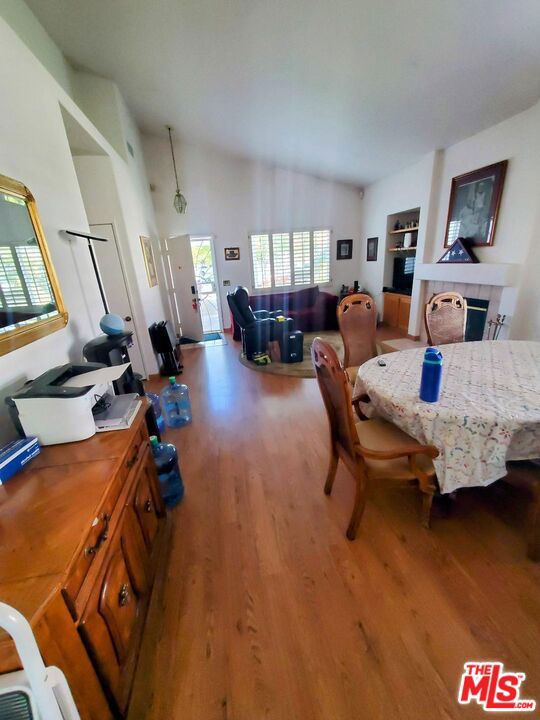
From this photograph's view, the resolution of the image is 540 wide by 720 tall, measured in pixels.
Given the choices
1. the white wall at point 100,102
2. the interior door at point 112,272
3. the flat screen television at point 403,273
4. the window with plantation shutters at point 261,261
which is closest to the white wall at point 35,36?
the white wall at point 100,102

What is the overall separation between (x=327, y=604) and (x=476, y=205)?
449 cm

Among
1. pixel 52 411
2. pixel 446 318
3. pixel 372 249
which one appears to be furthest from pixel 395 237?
pixel 52 411

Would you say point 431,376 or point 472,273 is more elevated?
point 472,273

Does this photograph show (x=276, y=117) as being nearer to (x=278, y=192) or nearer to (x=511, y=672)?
(x=278, y=192)

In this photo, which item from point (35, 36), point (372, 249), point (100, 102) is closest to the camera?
point (35, 36)

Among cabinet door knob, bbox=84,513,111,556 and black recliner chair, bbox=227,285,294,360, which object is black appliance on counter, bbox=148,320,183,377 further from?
cabinet door knob, bbox=84,513,111,556

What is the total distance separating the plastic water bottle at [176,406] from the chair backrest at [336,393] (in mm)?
1697

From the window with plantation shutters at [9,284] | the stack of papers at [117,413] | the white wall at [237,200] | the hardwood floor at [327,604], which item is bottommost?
the hardwood floor at [327,604]

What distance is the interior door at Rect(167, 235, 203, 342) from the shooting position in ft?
17.2

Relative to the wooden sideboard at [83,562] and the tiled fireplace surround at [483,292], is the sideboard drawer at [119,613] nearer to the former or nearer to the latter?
the wooden sideboard at [83,562]

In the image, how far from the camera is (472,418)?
1205 mm

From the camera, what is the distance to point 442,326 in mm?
2504

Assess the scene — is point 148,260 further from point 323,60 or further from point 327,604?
point 327,604

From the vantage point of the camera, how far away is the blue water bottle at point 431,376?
127 cm
